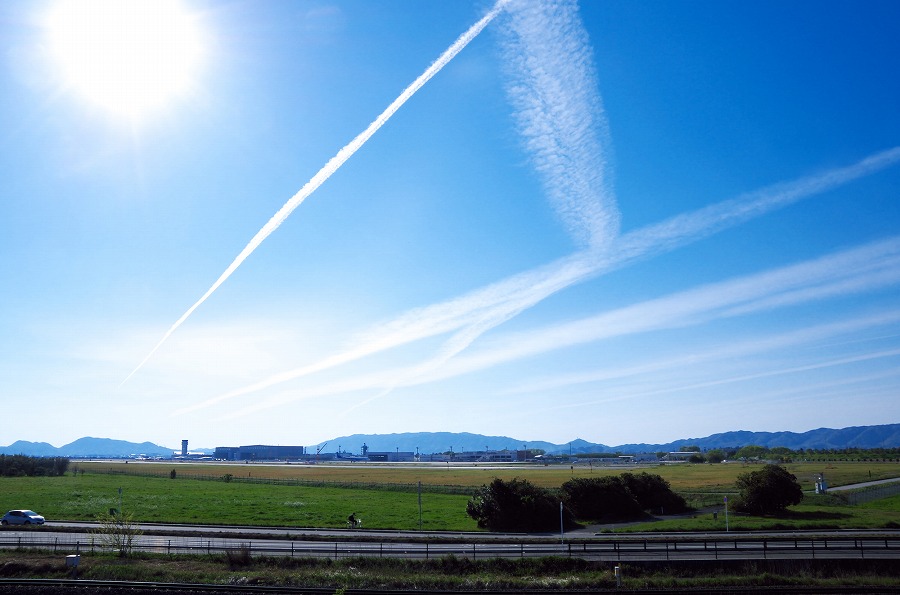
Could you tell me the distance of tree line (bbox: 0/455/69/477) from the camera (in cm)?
12156

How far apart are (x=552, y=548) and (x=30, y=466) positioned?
12431 centimetres

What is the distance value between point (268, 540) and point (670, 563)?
2740 centimetres

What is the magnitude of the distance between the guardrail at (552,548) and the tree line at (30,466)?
9120 cm

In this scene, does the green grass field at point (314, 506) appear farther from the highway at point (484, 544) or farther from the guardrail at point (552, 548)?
the guardrail at point (552, 548)

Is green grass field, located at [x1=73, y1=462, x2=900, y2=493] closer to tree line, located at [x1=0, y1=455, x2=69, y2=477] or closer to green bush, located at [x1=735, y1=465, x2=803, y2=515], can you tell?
green bush, located at [x1=735, y1=465, x2=803, y2=515]

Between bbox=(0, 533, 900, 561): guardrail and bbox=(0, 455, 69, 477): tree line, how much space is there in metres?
91.2

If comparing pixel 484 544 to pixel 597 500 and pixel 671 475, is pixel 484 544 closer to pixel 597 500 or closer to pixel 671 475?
pixel 597 500

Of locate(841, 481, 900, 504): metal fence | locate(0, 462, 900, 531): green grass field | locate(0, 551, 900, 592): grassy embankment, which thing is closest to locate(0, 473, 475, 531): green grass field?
locate(0, 462, 900, 531): green grass field

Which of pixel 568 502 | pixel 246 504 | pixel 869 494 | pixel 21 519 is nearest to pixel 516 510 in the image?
→ pixel 568 502

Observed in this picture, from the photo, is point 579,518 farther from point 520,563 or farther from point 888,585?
point 888,585

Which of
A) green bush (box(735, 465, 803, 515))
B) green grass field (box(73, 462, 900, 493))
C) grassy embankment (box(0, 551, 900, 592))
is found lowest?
green grass field (box(73, 462, 900, 493))

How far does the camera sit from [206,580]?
34.3 metres

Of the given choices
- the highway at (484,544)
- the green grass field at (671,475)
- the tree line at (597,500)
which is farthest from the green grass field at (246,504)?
the green grass field at (671,475)

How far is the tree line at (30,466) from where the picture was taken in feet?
399
